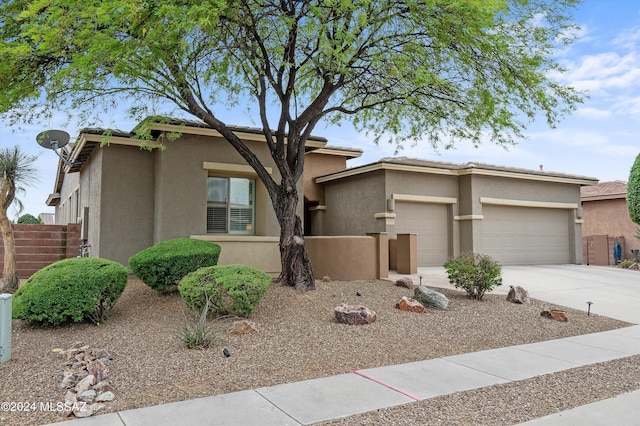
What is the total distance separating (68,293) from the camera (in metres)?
7.32

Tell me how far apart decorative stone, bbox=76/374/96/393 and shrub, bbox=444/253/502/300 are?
7.93 meters

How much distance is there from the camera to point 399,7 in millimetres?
9547

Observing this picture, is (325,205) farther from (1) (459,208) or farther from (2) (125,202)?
(2) (125,202)

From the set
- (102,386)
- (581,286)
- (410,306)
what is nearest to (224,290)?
(102,386)

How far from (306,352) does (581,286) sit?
10.8 metres

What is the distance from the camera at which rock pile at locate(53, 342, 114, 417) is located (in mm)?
4453

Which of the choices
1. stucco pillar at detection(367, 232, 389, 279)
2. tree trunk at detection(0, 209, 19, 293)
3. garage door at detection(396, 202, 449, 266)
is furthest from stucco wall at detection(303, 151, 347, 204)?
tree trunk at detection(0, 209, 19, 293)

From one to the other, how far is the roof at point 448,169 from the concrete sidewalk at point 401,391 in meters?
9.40

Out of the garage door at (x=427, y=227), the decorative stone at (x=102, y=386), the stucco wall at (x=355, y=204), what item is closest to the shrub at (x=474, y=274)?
the stucco wall at (x=355, y=204)

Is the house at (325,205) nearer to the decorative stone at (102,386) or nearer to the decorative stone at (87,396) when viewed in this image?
the decorative stone at (102,386)

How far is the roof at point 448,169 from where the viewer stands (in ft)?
55.1

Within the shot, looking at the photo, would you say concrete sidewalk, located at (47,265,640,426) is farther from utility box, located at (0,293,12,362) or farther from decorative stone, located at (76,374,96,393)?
utility box, located at (0,293,12,362)

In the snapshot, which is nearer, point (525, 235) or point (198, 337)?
point (198, 337)

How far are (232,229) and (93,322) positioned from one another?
6.20 metres
